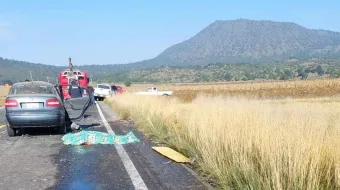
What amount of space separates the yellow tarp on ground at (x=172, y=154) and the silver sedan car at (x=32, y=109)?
4.25 metres

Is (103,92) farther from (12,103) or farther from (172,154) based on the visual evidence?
(172,154)

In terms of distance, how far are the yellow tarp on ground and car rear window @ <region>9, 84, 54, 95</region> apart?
485 cm

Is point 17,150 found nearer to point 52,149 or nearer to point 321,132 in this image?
point 52,149

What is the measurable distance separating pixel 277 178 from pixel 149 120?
9.34 m

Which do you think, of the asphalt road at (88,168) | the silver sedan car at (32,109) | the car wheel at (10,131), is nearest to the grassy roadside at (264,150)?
the asphalt road at (88,168)

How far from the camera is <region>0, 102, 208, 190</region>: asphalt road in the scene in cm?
675

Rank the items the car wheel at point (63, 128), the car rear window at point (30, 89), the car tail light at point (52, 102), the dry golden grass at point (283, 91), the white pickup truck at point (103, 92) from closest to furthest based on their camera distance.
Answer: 1. the car tail light at point (52, 102)
2. the car rear window at point (30, 89)
3. the car wheel at point (63, 128)
4. the dry golden grass at point (283, 91)
5. the white pickup truck at point (103, 92)

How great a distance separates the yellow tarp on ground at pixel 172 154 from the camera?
859 centimetres

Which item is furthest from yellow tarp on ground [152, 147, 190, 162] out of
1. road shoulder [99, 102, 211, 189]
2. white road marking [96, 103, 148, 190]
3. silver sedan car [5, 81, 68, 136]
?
silver sedan car [5, 81, 68, 136]

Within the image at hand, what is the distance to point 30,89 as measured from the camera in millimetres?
13258

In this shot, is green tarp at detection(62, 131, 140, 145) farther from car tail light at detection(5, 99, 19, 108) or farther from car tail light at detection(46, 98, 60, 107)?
car tail light at detection(5, 99, 19, 108)

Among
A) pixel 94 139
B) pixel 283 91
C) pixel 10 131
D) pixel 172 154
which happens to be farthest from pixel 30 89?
pixel 283 91

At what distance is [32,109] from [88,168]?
537 cm

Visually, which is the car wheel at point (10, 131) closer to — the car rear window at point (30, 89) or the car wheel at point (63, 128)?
the car rear window at point (30, 89)
